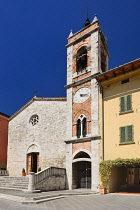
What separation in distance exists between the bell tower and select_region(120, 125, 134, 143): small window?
1937 millimetres

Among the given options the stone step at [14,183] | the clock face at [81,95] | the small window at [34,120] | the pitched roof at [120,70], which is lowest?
the stone step at [14,183]

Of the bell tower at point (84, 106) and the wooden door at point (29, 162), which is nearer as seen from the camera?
the bell tower at point (84, 106)

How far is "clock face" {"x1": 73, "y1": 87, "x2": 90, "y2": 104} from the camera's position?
1822 centimetres

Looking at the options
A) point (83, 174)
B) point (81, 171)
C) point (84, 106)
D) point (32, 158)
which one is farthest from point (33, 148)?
point (84, 106)

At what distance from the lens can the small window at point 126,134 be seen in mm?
14600

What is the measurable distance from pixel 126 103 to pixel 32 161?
11.3 metres

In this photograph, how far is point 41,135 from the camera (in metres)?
21.2

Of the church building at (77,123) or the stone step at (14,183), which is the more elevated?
the church building at (77,123)

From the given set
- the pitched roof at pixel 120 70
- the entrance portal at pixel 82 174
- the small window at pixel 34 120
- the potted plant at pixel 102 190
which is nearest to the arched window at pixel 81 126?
the entrance portal at pixel 82 174

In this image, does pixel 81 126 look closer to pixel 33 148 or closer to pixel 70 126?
pixel 70 126

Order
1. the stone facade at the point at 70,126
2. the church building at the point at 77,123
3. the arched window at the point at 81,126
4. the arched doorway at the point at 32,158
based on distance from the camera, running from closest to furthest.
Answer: the church building at the point at 77,123 → the stone facade at the point at 70,126 → the arched window at the point at 81,126 → the arched doorway at the point at 32,158

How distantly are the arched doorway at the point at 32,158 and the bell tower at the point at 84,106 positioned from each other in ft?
15.0

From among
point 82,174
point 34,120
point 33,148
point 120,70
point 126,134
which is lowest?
point 82,174

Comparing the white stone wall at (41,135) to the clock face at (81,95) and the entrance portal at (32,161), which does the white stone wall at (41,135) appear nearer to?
the entrance portal at (32,161)
